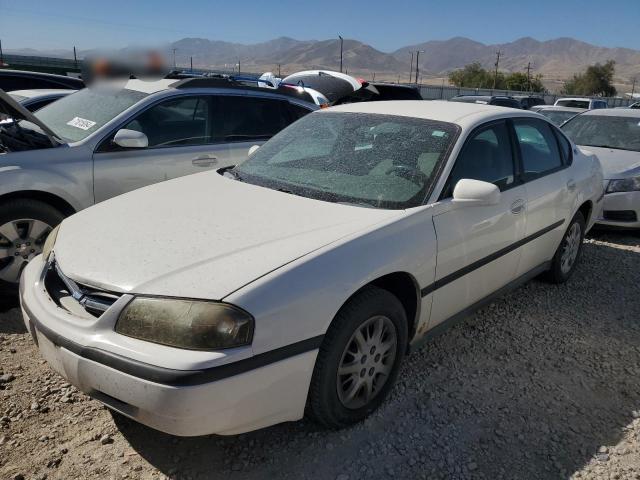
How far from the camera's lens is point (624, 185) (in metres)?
6.24

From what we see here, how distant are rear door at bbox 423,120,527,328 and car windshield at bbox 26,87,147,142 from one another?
2.90 meters

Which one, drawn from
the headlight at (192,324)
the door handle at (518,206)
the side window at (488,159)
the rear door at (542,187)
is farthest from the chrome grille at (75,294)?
the rear door at (542,187)

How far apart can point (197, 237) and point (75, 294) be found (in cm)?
58

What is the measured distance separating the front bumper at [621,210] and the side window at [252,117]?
12.4 ft

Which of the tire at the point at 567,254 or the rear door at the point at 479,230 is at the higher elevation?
the rear door at the point at 479,230

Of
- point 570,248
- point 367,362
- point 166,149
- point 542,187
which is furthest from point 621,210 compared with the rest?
point 166,149

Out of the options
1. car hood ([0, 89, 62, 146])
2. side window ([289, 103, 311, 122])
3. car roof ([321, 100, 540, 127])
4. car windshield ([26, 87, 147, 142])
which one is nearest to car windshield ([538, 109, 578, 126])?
side window ([289, 103, 311, 122])

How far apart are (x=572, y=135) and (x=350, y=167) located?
585cm

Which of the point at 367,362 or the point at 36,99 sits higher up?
the point at 36,99

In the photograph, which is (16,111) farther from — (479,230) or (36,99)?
(479,230)

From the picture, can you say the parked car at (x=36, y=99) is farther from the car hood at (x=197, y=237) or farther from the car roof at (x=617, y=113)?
the car roof at (x=617, y=113)

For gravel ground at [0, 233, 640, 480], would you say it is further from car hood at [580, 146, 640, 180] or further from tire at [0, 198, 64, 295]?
car hood at [580, 146, 640, 180]

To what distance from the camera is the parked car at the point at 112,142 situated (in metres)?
3.85

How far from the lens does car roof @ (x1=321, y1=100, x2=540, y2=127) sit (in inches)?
134
